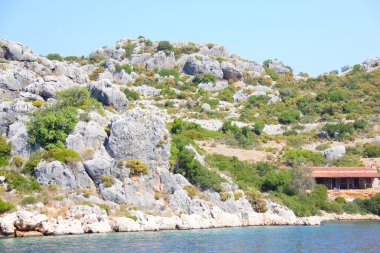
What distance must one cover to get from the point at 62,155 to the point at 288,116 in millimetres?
58424

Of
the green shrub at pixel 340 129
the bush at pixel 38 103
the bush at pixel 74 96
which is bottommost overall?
the bush at pixel 38 103

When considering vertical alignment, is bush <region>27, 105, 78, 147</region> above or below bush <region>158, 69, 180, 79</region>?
below

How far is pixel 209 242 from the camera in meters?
A: 36.8

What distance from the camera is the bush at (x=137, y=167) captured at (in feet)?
165

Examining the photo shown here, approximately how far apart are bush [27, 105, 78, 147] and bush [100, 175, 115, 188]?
18.6 ft

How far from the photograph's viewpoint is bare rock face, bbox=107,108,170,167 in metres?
51.7

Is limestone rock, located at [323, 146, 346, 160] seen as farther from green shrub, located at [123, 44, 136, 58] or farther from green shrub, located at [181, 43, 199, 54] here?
green shrub, located at [123, 44, 136, 58]

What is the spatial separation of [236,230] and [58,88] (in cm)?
2836

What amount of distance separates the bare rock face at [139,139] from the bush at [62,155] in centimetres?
390

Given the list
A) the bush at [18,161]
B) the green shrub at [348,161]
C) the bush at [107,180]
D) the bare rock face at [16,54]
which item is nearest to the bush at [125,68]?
the bare rock face at [16,54]

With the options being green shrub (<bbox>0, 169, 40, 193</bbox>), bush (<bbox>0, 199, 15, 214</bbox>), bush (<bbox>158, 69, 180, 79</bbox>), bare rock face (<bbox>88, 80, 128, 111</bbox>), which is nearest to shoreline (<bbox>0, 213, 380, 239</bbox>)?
bush (<bbox>0, 199, 15, 214</bbox>)

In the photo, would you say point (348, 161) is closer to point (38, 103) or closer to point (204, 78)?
point (204, 78)

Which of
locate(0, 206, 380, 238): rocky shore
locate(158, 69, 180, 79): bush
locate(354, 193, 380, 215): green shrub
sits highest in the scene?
locate(158, 69, 180, 79): bush

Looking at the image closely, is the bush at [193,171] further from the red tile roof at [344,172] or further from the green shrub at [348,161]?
the green shrub at [348,161]
